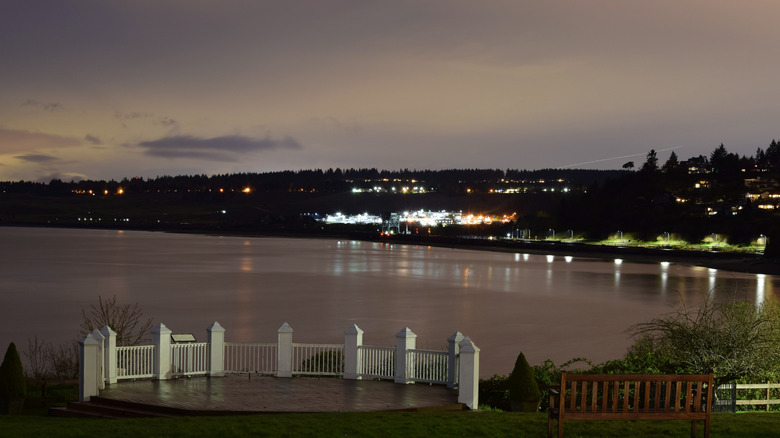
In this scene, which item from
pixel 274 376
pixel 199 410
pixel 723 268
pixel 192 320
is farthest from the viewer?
pixel 723 268

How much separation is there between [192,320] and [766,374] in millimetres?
35705

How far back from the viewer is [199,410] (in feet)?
48.1

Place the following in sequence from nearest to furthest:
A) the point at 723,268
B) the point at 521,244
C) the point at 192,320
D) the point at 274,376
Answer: the point at 274,376 < the point at 192,320 < the point at 723,268 < the point at 521,244

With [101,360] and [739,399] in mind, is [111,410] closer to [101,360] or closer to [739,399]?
[101,360]

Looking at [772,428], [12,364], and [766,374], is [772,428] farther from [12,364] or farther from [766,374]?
[12,364]

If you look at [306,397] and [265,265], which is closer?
[306,397]

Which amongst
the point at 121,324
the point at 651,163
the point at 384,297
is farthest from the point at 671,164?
the point at 121,324

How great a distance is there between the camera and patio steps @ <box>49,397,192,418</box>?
48.8 feet

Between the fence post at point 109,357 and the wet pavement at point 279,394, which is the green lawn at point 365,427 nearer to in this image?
the wet pavement at point 279,394

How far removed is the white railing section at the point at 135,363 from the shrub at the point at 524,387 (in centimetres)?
774

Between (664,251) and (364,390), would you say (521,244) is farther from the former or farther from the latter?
(364,390)

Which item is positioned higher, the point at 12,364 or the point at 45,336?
the point at 12,364

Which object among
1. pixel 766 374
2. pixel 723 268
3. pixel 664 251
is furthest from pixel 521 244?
pixel 766 374

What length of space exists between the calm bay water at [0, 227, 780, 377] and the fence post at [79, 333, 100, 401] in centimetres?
1621
